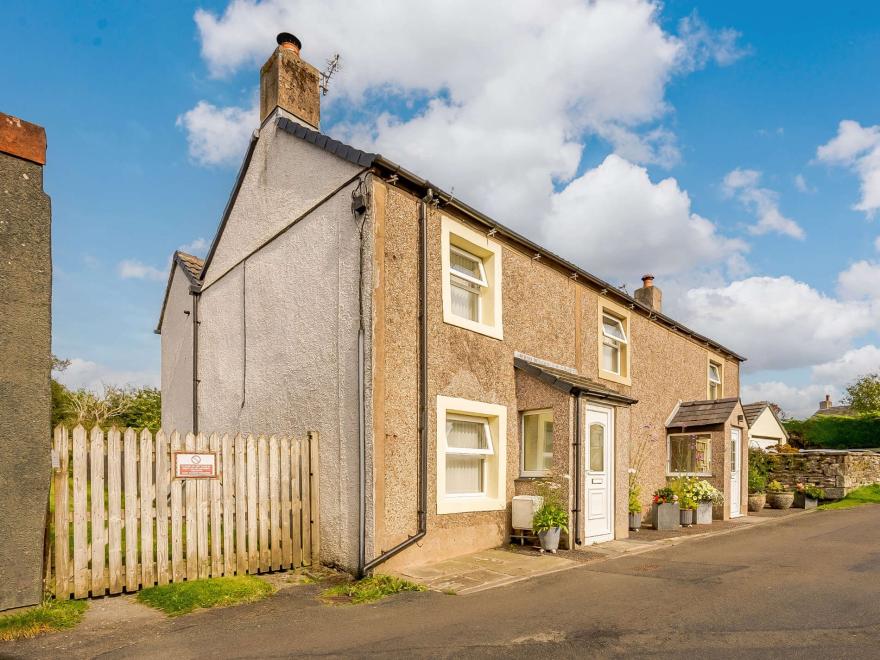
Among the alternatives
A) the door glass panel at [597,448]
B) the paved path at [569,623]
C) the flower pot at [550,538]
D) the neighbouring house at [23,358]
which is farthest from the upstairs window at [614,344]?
the neighbouring house at [23,358]

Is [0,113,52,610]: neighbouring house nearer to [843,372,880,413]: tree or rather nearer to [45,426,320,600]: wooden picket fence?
[45,426,320,600]: wooden picket fence

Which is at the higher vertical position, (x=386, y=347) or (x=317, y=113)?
(x=317, y=113)

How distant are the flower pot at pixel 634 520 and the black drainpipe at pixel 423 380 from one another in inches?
238

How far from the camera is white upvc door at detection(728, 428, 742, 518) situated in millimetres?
15734

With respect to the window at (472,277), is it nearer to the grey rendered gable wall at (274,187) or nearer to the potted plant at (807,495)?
the grey rendered gable wall at (274,187)

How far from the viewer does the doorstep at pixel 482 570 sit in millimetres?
7559

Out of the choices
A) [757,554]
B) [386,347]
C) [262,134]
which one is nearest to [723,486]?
[757,554]

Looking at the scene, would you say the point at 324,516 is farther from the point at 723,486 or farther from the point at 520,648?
the point at 723,486

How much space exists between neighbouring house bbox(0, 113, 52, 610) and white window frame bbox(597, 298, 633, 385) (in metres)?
10.5

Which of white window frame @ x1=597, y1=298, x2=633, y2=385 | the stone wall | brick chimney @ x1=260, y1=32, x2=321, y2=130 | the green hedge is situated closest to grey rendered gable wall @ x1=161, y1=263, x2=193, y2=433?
brick chimney @ x1=260, y1=32, x2=321, y2=130

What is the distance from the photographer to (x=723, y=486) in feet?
49.6

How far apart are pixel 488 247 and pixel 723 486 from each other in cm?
929

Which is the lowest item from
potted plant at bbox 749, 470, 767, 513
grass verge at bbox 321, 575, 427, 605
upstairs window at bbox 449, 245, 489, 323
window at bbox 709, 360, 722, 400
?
potted plant at bbox 749, 470, 767, 513

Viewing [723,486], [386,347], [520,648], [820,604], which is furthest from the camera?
[723,486]
